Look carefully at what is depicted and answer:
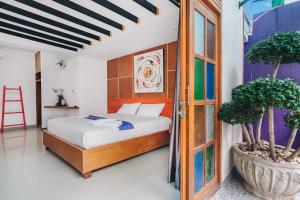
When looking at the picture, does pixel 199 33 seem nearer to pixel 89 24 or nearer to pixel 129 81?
pixel 89 24

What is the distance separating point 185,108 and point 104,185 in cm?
138

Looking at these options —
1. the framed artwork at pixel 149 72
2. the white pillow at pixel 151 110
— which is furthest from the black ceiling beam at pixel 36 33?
the white pillow at pixel 151 110

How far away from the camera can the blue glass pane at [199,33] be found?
4.73ft

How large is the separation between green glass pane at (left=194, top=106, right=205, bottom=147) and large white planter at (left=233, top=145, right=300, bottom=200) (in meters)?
0.53

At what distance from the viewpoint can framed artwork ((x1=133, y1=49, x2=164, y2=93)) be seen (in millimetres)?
4020

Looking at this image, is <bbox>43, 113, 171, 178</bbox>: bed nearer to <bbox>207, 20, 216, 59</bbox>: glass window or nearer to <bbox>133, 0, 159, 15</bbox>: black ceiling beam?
<bbox>207, 20, 216, 59</bbox>: glass window

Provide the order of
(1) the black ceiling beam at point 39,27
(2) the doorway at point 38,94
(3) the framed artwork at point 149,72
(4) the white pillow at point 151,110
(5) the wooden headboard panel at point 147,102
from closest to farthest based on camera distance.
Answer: (1) the black ceiling beam at point 39,27 → (4) the white pillow at point 151,110 → (5) the wooden headboard panel at point 147,102 → (3) the framed artwork at point 149,72 → (2) the doorway at point 38,94

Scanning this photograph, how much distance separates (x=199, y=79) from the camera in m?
1.49

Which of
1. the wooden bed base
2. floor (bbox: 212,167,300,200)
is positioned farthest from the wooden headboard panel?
floor (bbox: 212,167,300,200)

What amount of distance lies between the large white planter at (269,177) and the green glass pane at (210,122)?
370 millimetres

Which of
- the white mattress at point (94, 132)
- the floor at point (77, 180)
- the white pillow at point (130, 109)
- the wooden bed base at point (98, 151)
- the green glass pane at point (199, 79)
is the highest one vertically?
the green glass pane at point (199, 79)

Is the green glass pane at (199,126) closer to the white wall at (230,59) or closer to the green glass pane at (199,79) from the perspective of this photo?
the green glass pane at (199,79)

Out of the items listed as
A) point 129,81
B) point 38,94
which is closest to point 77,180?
point 129,81

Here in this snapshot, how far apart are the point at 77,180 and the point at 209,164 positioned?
1589 mm
